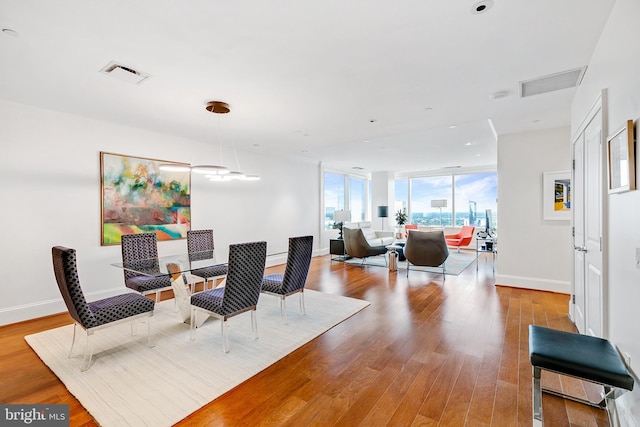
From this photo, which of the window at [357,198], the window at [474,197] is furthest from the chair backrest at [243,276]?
the window at [474,197]

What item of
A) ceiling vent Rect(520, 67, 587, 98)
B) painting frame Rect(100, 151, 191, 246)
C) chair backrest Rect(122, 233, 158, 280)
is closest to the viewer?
ceiling vent Rect(520, 67, 587, 98)

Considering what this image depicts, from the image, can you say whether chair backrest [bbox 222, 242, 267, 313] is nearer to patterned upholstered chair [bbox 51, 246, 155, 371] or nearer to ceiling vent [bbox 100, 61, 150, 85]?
patterned upholstered chair [bbox 51, 246, 155, 371]

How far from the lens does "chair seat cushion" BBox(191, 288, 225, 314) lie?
2713 millimetres

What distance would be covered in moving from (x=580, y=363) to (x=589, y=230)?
5.51 feet

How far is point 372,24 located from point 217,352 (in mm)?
3104

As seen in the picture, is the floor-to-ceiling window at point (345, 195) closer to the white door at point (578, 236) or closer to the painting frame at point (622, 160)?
the white door at point (578, 236)

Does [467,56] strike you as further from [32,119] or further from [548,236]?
[32,119]

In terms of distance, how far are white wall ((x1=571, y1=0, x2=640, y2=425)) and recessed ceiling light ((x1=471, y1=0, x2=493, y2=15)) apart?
2.38 ft

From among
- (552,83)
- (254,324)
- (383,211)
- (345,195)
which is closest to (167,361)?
(254,324)

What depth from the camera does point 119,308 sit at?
102 inches

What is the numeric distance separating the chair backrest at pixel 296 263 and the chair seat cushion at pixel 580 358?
88.4 inches

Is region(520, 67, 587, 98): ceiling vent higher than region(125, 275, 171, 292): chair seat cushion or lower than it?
higher

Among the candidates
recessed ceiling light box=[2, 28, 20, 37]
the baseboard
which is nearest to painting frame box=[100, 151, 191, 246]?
recessed ceiling light box=[2, 28, 20, 37]

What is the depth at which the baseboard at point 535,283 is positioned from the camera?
175 inches
